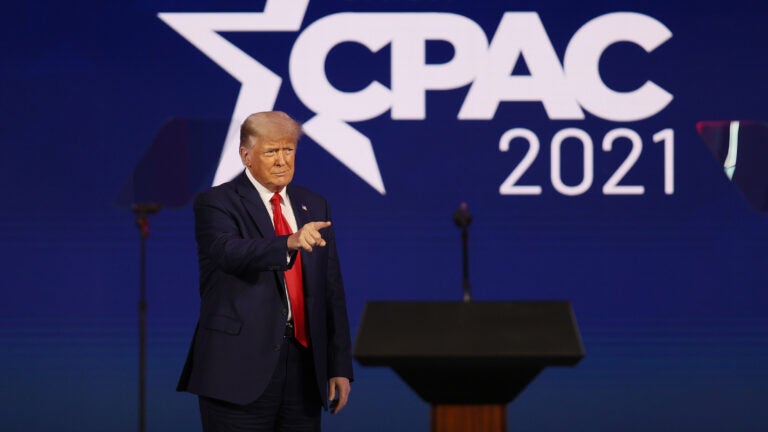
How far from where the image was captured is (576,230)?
14.9 ft

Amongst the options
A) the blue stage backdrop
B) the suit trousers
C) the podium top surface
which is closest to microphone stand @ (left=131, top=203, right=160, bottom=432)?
the blue stage backdrop

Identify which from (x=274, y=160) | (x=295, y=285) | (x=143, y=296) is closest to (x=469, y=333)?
(x=295, y=285)

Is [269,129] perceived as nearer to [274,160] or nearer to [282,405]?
[274,160]

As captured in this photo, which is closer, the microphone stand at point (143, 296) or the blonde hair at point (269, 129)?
the blonde hair at point (269, 129)

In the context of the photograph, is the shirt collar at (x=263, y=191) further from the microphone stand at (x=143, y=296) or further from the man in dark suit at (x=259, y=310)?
the microphone stand at (x=143, y=296)

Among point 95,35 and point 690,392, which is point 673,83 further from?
point 95,35

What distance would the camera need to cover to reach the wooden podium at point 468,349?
6.75ft

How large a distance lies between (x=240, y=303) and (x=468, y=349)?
25.4 inches

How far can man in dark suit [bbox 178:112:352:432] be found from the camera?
7.93 feet

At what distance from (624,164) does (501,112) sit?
1.96 feet

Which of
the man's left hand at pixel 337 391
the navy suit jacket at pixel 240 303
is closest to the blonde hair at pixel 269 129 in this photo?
the navy suit jacket at pixel 240 303

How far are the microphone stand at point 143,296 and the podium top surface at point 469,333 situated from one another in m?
2.08

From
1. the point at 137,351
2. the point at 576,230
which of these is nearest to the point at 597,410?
the point at 576,230

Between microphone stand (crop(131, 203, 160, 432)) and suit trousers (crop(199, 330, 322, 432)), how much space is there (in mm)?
1812
